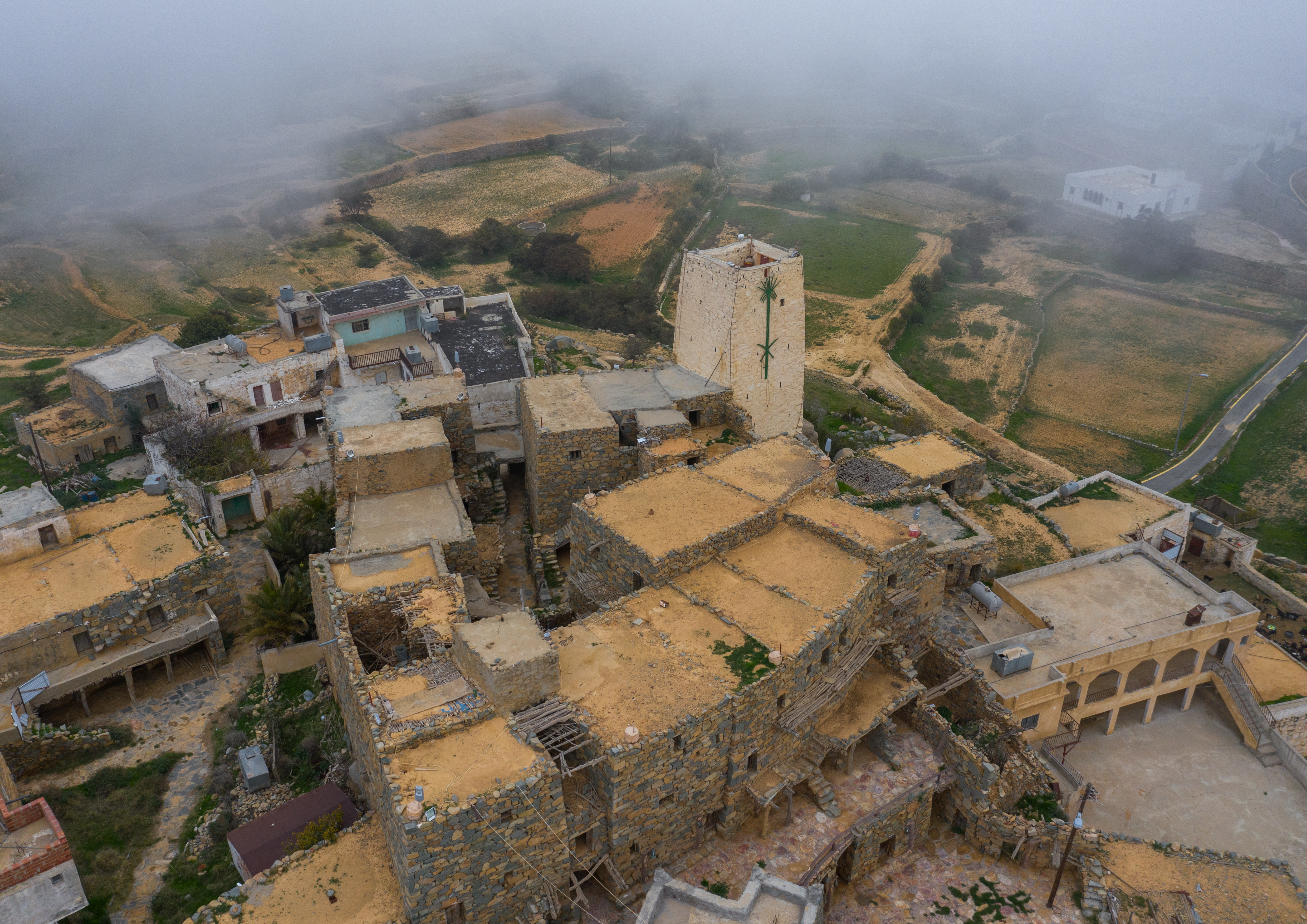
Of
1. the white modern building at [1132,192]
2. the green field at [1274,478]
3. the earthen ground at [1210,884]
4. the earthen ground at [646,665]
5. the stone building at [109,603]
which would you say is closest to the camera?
the earthen ground at [646,665]

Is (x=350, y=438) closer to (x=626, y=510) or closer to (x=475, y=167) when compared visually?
(x=626, y=510)

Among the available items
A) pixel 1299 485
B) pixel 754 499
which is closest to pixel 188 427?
pixel 754 499

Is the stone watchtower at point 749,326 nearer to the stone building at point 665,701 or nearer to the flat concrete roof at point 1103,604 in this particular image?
the stone building at point 665,701

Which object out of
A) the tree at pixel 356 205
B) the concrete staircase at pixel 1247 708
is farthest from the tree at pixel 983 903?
the tree at pixel 356 205

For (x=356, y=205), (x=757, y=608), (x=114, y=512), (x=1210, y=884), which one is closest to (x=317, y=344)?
(x=114, y=512)

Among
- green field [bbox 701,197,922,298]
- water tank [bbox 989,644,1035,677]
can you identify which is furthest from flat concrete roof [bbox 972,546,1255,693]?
green field [bbox 701,197,922,298]
